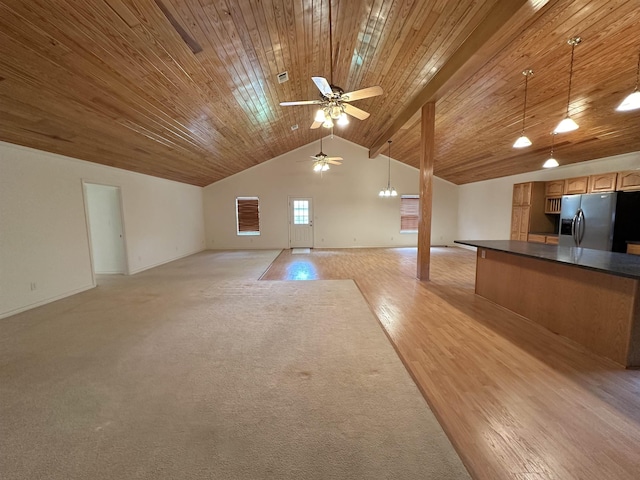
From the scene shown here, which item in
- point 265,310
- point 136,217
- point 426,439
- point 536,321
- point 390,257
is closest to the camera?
point 426,439

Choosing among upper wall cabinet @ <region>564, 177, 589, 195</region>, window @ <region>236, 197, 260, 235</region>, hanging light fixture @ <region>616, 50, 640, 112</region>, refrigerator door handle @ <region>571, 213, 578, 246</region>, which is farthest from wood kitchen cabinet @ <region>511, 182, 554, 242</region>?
window @ <region>236, 197, 260, 235</region>

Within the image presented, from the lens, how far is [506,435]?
58.6 inches

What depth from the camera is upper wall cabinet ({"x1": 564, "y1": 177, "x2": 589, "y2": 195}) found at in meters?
4.81

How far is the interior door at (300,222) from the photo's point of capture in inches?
358

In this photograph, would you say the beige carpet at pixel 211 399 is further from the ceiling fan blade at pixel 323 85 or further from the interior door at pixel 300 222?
the interior door at pixel 300 222

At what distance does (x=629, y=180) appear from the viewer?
4.11m

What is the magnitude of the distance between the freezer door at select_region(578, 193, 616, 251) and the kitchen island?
6.61ft

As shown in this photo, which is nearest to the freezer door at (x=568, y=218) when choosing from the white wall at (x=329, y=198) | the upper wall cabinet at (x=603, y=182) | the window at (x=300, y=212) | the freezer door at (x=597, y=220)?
the freezer door at (x=597, y=220)

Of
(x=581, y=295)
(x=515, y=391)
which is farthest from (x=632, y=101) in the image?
(x=515, y=391)

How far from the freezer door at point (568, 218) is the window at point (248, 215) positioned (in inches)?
318

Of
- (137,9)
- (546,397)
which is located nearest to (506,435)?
(546,397)

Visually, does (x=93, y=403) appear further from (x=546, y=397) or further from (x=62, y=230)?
(x=62, y=230)

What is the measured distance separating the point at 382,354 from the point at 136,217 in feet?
19.7

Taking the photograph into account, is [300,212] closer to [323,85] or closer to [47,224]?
[47,224]
